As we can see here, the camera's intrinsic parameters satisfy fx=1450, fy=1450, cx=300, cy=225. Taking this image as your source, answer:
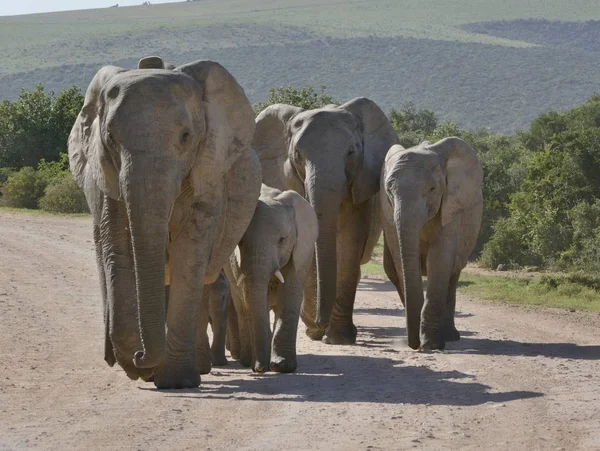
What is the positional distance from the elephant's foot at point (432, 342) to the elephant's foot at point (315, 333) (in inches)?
51.6

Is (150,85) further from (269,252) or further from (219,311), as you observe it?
(219,311)

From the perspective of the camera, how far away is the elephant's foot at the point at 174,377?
9.12m

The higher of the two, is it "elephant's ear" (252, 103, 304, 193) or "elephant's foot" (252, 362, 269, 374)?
"elephant's ear" (252, 103, 304, 193)

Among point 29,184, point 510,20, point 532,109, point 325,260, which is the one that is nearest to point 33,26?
point 510,20

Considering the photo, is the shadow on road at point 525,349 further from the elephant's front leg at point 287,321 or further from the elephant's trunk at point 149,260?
the elephant's trunk at point 149,260

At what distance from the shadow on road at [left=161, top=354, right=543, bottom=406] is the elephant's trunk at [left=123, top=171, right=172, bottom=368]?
1.36 ft

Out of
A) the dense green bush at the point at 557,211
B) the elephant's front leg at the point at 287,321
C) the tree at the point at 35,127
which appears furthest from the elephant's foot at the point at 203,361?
the tree at the point at 35,127

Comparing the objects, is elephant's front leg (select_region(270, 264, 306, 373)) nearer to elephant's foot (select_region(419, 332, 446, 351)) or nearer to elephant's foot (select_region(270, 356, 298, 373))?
elephant's foot (select_region(270, 356, 298, 373))

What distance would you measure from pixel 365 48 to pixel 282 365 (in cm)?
11026

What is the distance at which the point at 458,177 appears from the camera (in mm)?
13094

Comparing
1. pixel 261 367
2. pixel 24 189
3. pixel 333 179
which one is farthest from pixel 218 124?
pixel 24 189

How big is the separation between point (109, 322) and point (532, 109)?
302 ft

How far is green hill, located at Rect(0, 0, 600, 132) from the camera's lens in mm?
104062

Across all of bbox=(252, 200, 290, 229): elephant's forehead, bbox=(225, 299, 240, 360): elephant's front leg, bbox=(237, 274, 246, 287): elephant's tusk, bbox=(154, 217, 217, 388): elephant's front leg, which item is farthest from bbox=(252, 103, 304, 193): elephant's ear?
bbox=(154, 217, 217, 388): elephant's front leg
